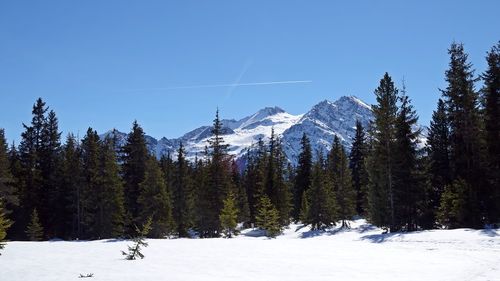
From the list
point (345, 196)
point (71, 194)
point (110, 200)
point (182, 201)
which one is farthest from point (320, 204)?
point (71, 194)

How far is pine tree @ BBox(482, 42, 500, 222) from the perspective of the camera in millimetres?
34312

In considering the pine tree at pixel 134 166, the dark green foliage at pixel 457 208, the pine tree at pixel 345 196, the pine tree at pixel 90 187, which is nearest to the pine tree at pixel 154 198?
the pine tree at pixel 134 166

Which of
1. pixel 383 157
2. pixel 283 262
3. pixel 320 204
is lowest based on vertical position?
pixel 283 262

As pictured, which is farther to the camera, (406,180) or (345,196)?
(345,196)

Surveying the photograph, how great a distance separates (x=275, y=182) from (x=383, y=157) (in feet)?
89.5

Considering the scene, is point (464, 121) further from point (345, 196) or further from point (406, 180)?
point (345, 196)

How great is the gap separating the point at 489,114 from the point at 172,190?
38229mm

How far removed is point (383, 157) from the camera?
37000 millimetres

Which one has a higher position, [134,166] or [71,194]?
[134,166]

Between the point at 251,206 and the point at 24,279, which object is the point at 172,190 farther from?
the point at 24,279

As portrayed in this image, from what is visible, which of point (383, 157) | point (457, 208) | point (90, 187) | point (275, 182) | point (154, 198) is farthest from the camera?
point (275, 182)

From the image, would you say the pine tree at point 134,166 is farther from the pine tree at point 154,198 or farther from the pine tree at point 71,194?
the pine tree at point 71,194

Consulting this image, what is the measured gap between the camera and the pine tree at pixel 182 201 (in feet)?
185

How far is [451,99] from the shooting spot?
38125 mm
